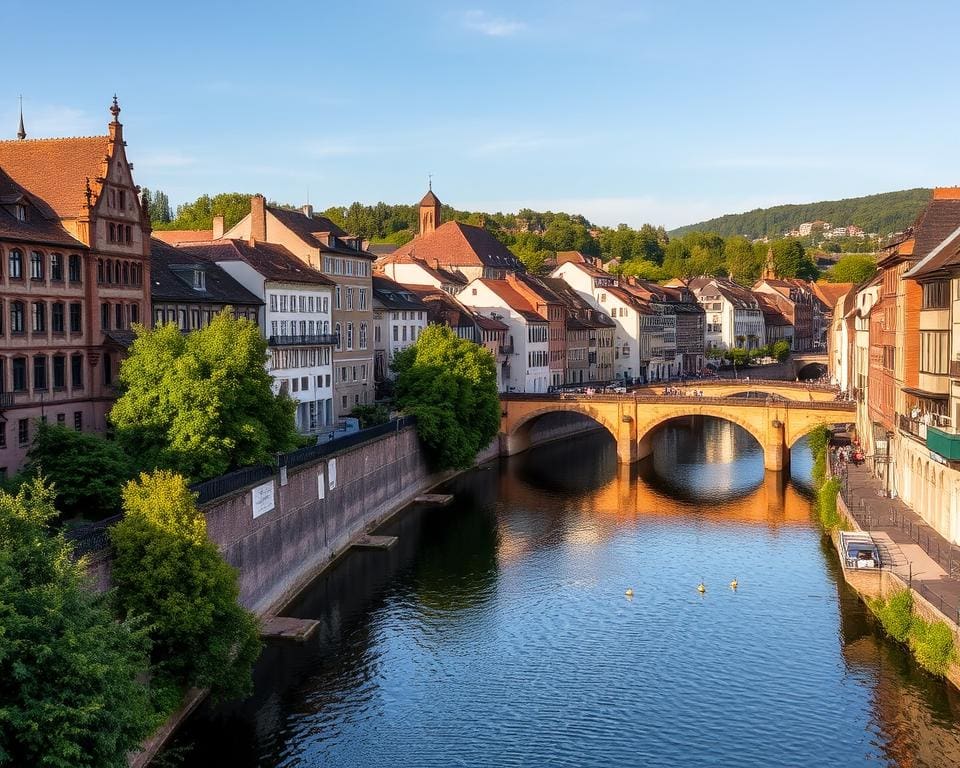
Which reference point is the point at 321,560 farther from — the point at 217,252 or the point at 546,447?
the point at 546,447

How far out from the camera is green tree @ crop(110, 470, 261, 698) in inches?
1308

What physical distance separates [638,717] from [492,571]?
19.6m

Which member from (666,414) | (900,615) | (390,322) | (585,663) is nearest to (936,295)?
(900,615)

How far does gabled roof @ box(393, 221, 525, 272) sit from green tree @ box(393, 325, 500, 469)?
44646mm

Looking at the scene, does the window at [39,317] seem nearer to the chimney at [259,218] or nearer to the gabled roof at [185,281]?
the gabled roof at [185,281]

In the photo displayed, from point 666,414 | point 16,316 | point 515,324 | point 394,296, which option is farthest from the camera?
point 515,324

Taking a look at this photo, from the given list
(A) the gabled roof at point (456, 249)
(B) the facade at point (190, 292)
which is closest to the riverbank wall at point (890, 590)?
(B) the facade at point (190, 292)

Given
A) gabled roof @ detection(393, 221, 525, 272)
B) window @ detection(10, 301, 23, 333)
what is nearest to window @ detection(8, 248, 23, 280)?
window @ detection(10, 301, 23, 333)

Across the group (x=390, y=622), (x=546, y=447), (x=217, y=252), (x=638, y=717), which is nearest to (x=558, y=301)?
(x=546, y=447)

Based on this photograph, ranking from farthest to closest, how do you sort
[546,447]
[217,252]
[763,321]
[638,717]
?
[763,321], [546,447], [217,252], [638,717]

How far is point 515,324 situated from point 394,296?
2000cm

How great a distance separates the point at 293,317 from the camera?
242 feet

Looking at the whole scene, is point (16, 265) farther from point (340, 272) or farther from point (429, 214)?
point (429, 214)

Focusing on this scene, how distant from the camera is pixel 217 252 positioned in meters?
70.8
